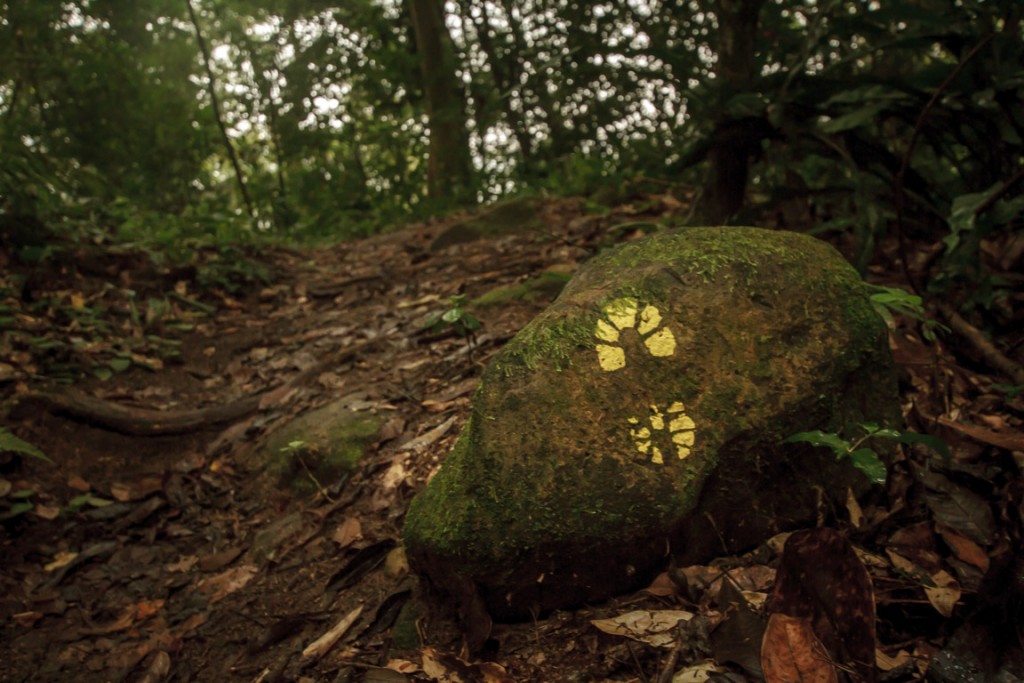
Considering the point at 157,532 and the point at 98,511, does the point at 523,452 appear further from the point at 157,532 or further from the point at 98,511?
the point at 98,511

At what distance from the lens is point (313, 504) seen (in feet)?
8.27

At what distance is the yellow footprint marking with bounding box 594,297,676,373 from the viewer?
1.69 metres

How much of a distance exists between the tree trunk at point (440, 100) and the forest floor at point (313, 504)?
3.64m

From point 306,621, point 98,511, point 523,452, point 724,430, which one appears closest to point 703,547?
point 724,430

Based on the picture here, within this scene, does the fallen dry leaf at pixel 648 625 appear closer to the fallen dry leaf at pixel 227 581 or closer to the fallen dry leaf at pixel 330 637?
the fallen dry leaf at pixel 330 637

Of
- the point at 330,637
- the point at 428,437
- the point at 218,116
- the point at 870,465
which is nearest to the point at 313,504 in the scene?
the point at 428,437

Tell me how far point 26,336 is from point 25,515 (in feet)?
4.06

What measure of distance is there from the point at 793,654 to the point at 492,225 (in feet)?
14.9

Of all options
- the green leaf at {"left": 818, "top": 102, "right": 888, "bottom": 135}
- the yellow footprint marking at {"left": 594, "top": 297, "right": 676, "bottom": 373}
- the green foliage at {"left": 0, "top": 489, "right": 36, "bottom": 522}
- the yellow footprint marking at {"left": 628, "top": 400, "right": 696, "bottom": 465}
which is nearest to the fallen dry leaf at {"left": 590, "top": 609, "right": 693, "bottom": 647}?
the yellow footprint marking at {"left": 628, "top": 400, "right": 696, "bottom": 465}

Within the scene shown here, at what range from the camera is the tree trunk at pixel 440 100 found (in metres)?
7.89

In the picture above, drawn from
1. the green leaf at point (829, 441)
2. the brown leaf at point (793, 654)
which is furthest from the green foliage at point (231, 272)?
the brown leaf at point (793, 654)

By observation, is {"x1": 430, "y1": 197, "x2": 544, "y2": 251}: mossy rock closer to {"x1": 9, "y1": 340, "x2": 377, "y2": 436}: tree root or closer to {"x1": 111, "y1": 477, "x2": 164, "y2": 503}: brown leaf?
{"x1": 9, "y1": 340, "x2": 377, "y2": 436}: tree root

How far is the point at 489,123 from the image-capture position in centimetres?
829

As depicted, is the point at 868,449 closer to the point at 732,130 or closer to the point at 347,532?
the point at 347,532
